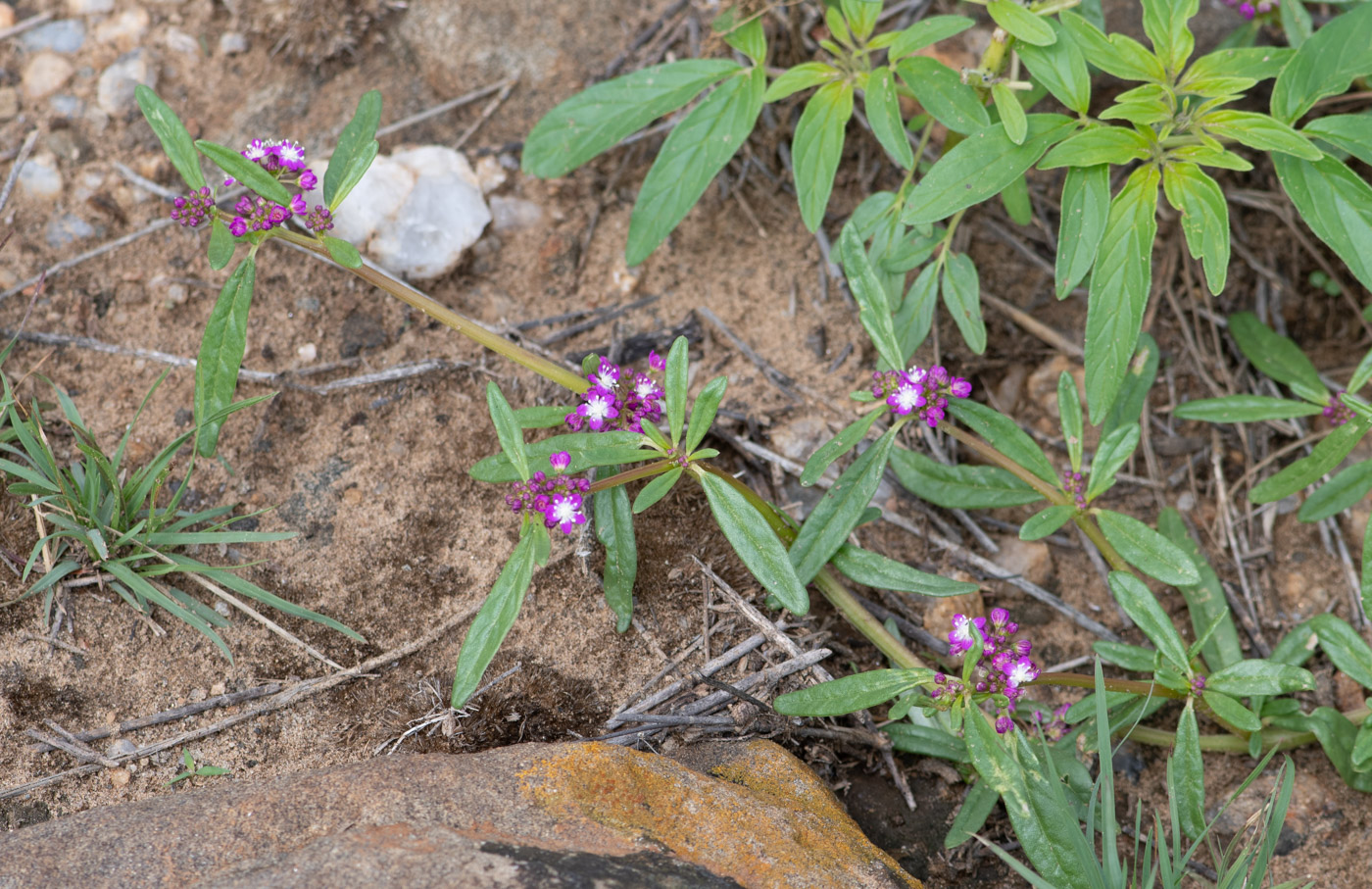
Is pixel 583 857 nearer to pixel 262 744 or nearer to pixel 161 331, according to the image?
pixel 262 744

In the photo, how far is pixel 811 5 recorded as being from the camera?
3656mm

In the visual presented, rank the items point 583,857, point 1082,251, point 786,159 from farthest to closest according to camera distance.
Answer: point 786,159 < point 1082,251 < point 583,857

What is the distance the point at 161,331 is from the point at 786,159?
2.19 m

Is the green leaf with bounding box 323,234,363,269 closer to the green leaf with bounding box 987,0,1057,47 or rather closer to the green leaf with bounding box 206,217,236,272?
the green leaf with bounding box 206,217,236,272

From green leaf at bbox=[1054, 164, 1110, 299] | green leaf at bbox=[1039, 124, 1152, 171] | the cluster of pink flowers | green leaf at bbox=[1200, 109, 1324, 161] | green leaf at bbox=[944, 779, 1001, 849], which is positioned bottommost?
green leaf at bbox=[944, 779, 1001, 849]

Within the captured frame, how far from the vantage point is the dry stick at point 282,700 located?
238 centimetres

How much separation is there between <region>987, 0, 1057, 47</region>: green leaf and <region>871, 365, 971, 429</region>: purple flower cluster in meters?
0.91

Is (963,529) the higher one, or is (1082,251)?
(1082,251)

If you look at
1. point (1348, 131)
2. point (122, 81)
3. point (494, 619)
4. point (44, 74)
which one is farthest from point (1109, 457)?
point (44, 74)

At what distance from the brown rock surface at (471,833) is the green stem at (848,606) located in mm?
531

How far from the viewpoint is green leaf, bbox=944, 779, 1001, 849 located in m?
2.43

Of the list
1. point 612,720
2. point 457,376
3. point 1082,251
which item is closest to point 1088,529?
point 1082,251

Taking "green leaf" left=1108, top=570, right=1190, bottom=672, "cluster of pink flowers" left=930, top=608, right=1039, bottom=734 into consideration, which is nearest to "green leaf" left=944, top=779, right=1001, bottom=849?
"cluster of pink flowers" left=930, top=608, right=1039, bottom=734

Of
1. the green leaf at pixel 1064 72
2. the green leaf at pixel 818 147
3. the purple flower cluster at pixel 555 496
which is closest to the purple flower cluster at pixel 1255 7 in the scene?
the green leaf at pixel 1064 72
